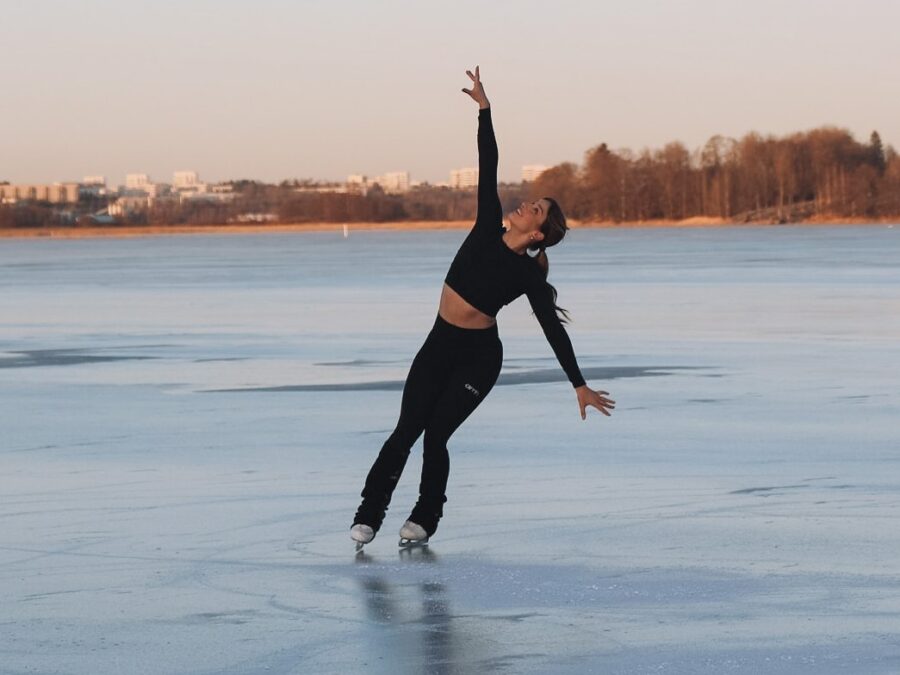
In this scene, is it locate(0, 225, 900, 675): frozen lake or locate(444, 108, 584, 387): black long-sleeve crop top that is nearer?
locate(0, 225, 900, 675): frozen lake

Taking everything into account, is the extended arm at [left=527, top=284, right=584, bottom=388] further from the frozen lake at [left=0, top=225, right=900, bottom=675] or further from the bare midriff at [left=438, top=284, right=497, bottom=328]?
the frozen lake at [left=0, top=225, right=900, bottom=675]

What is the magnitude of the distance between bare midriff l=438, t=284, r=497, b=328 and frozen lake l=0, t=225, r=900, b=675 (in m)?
0.93

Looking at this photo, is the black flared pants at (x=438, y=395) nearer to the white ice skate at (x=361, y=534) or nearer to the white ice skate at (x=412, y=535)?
the white ice skate at (x=412, y=535)

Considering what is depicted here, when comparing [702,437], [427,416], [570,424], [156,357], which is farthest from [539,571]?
[156,357]

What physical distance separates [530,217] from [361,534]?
152 centimetres

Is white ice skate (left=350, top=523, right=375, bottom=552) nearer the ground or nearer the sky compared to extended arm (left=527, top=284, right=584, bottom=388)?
nearer the ground

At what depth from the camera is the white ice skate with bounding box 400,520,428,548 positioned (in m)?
7.54

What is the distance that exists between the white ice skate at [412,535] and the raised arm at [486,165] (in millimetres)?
1307

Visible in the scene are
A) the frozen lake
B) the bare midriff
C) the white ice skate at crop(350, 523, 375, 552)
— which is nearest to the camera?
the frozen lake

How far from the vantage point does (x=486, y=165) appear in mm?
7738

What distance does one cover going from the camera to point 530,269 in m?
7.51

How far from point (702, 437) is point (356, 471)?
2376 millimetres

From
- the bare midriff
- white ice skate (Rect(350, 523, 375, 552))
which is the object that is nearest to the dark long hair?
the bare midriff

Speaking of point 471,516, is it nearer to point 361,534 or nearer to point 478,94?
point 361,534
